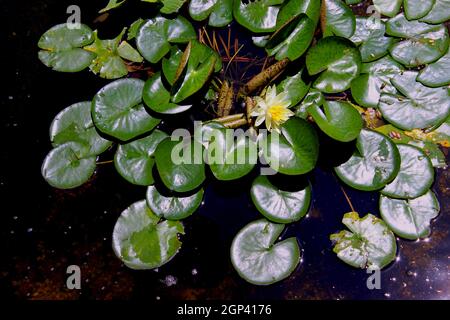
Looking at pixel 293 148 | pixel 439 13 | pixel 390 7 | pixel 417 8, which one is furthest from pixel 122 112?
pixel 439 13

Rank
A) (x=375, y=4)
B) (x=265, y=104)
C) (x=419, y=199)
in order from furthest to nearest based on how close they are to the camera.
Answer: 1. (x=375, y=4)
2. (x=419, y=199)
3. (x=265, y=104)

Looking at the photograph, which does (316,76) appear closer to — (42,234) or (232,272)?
(232,272)

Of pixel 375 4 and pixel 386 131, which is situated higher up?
pixel 375 4

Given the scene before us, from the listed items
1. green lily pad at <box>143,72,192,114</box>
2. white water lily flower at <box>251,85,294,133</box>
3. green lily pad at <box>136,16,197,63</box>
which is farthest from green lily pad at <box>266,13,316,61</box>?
green lily pad at <box>143,72,192,114</box>

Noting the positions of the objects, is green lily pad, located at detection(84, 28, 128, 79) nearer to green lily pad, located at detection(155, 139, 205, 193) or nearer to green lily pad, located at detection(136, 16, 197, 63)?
green lily pad, located at detection(136, 16, 197, 63)

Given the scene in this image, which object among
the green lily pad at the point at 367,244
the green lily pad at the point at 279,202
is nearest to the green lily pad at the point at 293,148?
the green lily pad at the point at 279,202

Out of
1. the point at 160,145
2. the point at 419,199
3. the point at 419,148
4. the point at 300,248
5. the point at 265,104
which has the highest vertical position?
the point at 265,104

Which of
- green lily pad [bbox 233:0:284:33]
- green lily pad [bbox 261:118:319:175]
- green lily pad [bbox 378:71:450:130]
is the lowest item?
green lily pad [bbox 378:71:450:130]
